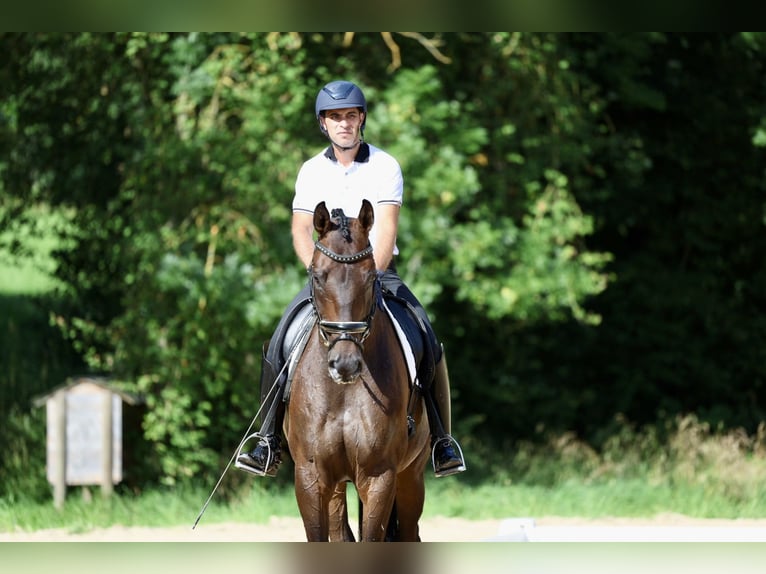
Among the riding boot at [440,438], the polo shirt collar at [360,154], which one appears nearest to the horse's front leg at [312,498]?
the riding boot at [440,438]

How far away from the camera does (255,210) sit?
38.7ft

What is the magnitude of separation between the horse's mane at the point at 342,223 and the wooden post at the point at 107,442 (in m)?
7.29

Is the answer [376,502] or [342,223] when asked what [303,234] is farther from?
[376,502]

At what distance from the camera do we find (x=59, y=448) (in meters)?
11.5

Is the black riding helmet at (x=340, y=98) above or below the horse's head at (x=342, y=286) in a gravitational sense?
above

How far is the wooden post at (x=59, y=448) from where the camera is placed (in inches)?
452

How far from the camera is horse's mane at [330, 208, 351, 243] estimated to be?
187 inches

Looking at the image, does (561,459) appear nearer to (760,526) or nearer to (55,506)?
(760,526)

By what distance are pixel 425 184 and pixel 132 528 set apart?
4268mm

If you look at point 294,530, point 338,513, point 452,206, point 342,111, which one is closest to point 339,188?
point 342,111

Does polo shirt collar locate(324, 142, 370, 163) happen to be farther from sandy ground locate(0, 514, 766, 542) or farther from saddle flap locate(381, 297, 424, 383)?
sandy ground locate(0, 514, 766, 542)

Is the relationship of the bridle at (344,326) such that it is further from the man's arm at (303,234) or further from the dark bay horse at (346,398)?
the man's arm at (303,234)

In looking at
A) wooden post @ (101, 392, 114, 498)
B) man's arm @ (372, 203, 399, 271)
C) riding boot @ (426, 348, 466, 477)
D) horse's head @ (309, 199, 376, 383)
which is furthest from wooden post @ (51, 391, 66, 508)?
horse's head @ (309, 199, 376, 383)

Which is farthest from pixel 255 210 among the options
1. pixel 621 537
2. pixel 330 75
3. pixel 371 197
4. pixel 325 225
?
pixel 325 225
